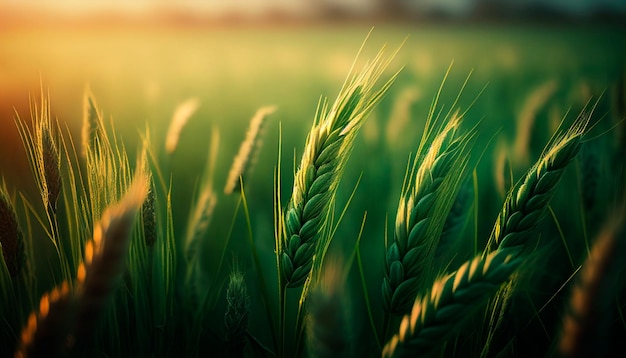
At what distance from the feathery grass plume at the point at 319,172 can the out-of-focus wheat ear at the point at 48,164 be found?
0.83 feet

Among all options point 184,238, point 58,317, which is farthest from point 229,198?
point 58,317

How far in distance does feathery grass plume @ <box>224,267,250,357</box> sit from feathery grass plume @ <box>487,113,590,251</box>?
0.25 m

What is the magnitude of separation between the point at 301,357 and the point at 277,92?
1.62 feet

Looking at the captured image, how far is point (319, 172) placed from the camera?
0.44 meters

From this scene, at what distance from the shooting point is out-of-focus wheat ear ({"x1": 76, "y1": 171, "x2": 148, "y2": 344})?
0.33 metres

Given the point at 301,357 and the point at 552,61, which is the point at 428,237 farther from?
the point at 552,61

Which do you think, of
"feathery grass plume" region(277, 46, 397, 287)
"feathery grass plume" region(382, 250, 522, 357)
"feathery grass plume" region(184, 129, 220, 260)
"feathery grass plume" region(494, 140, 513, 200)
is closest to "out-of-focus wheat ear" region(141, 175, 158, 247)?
"feathery grass plume" region(184, 129, 220, 260)

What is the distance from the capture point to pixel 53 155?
0.52m

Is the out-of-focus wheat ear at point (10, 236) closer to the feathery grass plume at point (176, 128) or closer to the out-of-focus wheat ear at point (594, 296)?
the feathery grass plume at point (176, 128)

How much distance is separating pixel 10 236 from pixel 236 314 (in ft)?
0.84

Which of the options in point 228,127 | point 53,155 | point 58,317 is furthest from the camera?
point 228,127

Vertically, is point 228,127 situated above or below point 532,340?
above

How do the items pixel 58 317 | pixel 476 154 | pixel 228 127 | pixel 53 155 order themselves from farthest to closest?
pixel 228 127 → pixel 476 154 → pixel 53 155 → pixel 58 317

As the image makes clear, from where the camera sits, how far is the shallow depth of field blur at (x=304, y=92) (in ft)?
2.17
